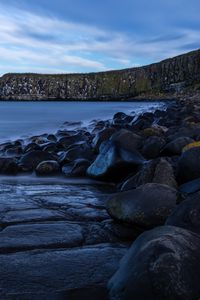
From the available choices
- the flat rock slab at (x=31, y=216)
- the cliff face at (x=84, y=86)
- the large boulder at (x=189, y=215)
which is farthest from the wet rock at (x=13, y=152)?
the cliff face at (x=84, y=86)

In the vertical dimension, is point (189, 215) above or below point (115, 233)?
above

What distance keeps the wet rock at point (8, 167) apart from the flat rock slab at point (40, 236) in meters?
4.56

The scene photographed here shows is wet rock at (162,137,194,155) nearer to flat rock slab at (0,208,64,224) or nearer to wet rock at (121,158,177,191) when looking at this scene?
wet rock at (121,158,177,191)

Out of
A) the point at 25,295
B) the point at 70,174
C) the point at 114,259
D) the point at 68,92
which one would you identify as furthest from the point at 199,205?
the point at 68,92

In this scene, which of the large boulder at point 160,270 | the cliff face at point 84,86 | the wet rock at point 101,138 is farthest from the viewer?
the cliff face at point 84,86

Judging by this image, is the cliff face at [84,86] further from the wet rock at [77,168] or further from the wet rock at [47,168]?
the wet rock at [77,168]

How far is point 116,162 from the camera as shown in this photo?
816 cm

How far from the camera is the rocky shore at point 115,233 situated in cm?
338

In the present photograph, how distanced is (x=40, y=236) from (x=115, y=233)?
0.85 m

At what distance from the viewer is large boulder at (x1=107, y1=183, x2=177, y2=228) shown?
5.26 meters

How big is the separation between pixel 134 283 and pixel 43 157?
7641 mm

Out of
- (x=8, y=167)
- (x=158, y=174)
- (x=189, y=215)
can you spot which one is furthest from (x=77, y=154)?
(x=189, y=215)

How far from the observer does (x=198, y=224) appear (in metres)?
4.35

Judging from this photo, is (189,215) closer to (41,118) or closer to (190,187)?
(190,187)
